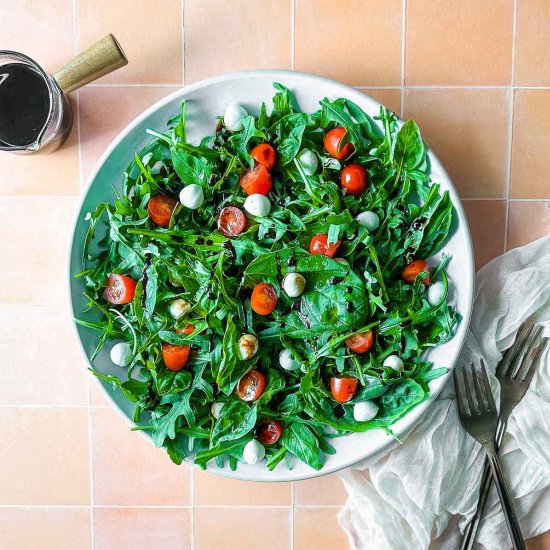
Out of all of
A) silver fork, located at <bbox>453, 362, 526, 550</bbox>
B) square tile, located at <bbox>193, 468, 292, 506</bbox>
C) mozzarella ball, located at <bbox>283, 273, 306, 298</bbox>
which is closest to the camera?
mozzarella ball, located at <bbox>283, 273, 306, 298</bbox>

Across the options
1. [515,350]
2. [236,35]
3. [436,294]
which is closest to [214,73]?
[236,35]

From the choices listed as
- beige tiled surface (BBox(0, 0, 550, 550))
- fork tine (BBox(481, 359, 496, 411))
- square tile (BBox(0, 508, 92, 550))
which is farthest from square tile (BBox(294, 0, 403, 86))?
square tile (BBox(0, 508, 92, 550))

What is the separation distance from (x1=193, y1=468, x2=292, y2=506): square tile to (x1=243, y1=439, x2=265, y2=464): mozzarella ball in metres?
0.17

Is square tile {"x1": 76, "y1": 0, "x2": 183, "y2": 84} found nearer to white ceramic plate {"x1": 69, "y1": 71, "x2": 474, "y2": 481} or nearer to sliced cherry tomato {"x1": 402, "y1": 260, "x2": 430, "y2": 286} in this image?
white ceramic plate {"x1": 69, "y1": 71, "x2": 474, "y2": 481}

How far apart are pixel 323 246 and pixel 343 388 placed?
199mm

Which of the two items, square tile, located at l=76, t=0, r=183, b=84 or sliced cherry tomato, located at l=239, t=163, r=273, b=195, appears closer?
sliced cherry tomato, located at l=239, t=163, r=273, b=195

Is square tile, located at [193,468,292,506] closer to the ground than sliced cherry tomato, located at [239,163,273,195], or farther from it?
closer to the ground

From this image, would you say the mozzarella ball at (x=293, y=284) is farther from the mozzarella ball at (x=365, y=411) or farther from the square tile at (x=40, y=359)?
the square tile at (x=40, y=359)

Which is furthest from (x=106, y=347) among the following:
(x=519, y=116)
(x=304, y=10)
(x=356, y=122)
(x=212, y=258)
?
(x=519, y=116)

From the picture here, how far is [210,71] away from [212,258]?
31 cm

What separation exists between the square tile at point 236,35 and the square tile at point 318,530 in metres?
0.71

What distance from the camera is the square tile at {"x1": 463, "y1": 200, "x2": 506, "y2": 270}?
39.9 inches

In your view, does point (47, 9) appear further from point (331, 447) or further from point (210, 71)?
point (331, 447)

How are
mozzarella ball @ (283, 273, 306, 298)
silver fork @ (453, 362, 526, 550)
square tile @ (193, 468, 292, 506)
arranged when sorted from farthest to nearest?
square tile @ (193, 468, 292, 506) → silver fork @ (453, 362, 526, 550) → mozzarella ball @ (283, 273, 306, 298)
